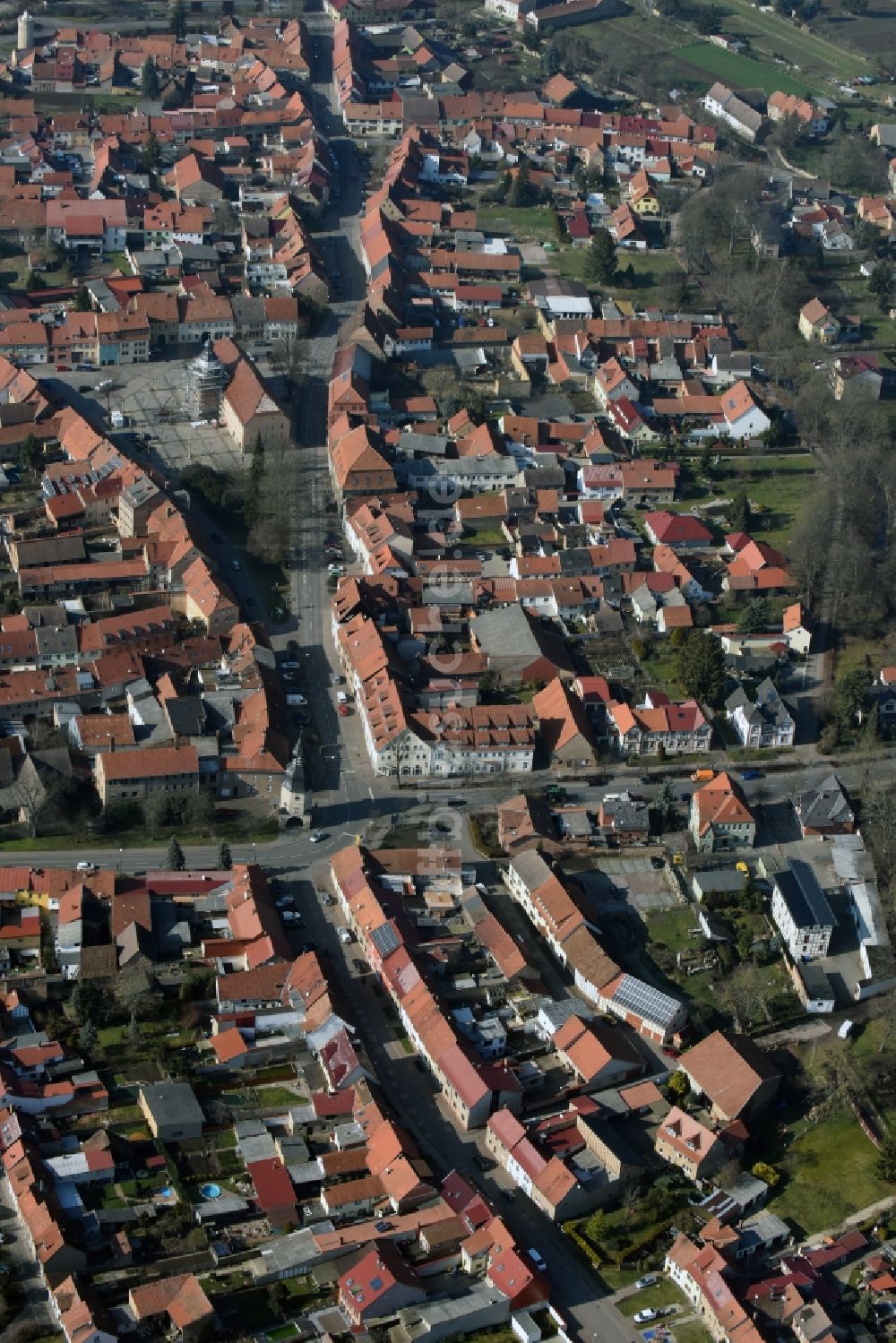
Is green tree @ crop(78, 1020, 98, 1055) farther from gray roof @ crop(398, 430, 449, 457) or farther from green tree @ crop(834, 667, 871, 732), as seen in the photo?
gray roof @ crop(398, 430, 449, 457)

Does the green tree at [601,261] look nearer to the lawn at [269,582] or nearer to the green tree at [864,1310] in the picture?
the lawn at [269,582]

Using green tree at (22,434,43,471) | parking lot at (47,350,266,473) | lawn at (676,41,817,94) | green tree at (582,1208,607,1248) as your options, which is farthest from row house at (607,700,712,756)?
lawn at (676,41,817,94)

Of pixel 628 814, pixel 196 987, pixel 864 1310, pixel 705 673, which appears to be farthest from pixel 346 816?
pixel 864 1310

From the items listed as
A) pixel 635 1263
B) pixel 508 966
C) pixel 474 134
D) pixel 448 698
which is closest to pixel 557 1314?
pixel 635 1263

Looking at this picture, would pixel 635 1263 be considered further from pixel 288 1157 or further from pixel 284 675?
pixel 284 675

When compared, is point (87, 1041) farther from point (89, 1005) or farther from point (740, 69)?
point (740, 69)

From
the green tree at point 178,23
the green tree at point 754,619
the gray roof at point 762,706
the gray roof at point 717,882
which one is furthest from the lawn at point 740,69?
the gray roof at point 717,882
